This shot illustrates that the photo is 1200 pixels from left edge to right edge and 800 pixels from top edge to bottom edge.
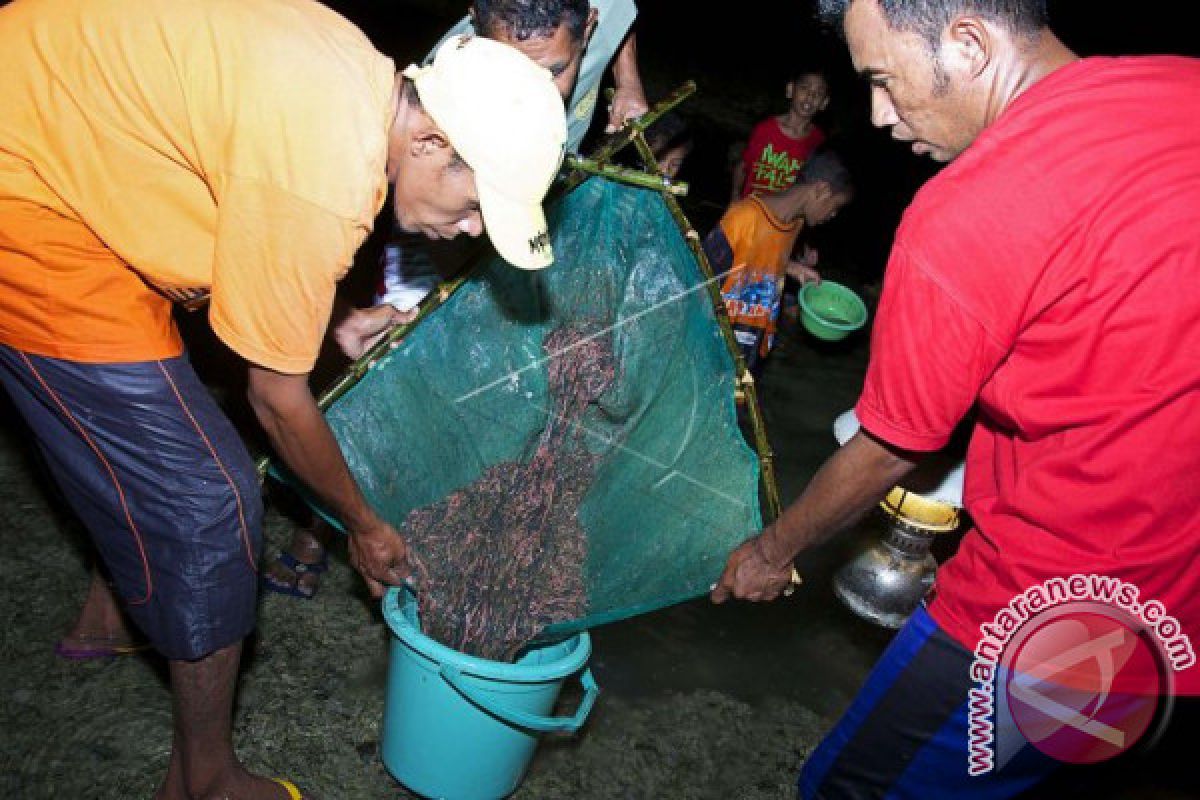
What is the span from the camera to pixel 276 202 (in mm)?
1388

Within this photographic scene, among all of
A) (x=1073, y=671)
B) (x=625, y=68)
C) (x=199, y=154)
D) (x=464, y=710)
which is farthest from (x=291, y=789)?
(x=625, y=68)

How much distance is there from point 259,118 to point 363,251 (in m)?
2.93

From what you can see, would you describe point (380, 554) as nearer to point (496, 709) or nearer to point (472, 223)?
point (496, 709)

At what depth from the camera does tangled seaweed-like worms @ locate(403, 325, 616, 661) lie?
209 centimetres

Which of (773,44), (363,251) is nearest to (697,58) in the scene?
(773,44)

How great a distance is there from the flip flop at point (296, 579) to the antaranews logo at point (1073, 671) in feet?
6.45

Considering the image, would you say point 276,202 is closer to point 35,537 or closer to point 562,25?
point 562,25

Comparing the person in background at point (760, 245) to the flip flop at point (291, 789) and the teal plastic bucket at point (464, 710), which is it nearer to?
the teal plastic bucket at point (464, 710)

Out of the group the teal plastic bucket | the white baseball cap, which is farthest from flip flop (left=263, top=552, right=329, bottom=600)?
the white baseball cap

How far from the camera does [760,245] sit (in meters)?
3.78

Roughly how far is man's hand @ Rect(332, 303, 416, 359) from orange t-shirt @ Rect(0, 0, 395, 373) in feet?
2.82

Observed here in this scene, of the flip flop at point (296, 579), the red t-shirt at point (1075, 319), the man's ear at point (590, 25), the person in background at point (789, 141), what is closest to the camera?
the red t-shirt at point (1075, 319)

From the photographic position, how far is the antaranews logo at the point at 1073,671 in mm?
1523

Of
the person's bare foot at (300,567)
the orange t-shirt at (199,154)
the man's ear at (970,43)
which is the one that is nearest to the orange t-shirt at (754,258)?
the person's bare foot at (300,567)
